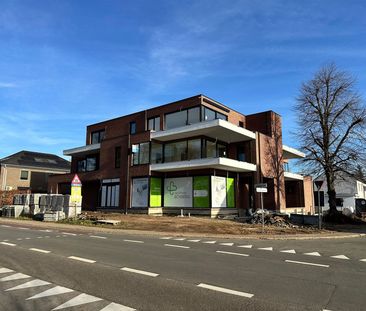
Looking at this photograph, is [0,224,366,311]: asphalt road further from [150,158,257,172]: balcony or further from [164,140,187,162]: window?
[164,140,187,162]: window

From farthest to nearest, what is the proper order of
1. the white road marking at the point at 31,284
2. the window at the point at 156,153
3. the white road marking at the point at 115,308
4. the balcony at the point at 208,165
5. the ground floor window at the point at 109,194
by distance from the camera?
1. the ground floor window at the point at 109,194
2. the window at the point at 156,153
3. the balcony at the point at 208,165
4. the white road marking at the point at 31,284
5. the white road marking at the point at 115,308

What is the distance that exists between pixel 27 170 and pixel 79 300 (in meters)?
55.8

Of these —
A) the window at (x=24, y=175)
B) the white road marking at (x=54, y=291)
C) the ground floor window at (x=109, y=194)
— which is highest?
the window at (x=24, y=175)

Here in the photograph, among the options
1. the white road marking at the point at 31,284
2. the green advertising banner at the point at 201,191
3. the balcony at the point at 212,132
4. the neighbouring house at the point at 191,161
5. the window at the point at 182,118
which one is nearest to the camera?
the white road marking at the point at 31,284

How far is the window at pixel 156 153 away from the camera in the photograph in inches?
1348

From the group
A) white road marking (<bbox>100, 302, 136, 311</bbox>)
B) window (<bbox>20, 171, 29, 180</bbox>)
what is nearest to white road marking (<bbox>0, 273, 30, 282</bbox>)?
white road marking (<bbox>100, 302, 136, 311</bbox>)

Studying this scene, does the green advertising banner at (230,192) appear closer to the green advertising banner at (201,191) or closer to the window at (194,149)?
the green advertising banner at (201,191)

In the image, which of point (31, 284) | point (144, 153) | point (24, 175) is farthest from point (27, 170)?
point (31, 284)

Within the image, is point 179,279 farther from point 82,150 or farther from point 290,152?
point 290,152

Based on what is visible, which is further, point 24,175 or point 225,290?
point 24,175

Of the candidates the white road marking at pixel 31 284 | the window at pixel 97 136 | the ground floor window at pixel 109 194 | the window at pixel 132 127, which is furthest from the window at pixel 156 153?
the white road marking at pixel 31 284

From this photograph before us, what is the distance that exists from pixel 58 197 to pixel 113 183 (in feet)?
29.8

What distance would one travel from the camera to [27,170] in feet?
186

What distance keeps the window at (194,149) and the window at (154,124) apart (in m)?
A: 4.96
